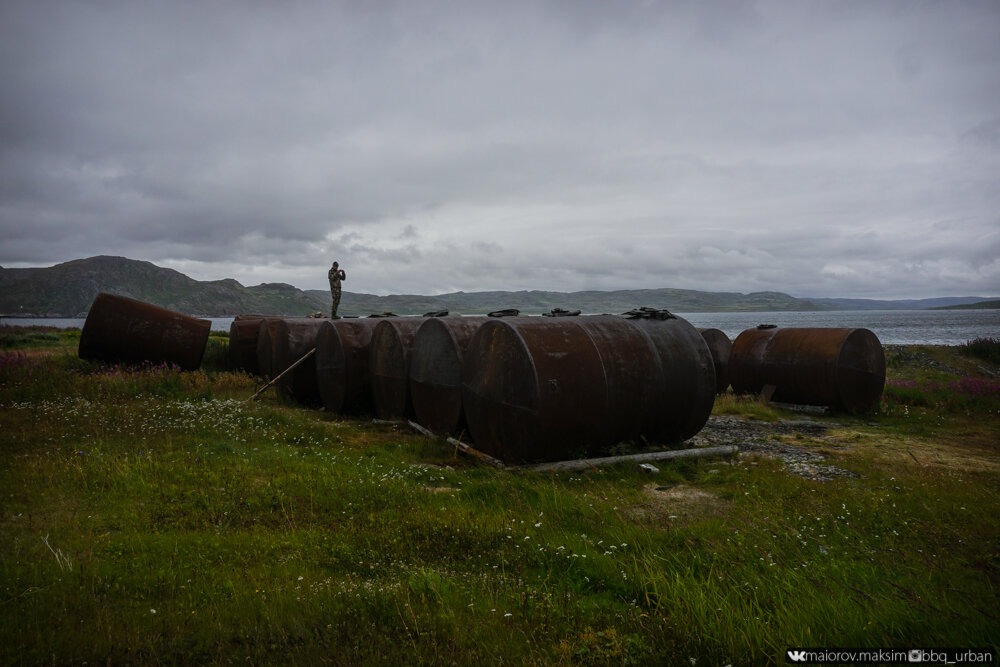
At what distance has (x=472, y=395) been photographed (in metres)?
8.38

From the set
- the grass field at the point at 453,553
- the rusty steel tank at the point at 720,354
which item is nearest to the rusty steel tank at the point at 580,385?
the grass field at the point at 453,553

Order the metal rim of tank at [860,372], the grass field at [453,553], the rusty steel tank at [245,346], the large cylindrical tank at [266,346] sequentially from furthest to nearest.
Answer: the rusty steel tank at [245,346] < the large cylindrical tank at [266,346] < the metal rim of tank at [860,372] < the grass field at [453,553]

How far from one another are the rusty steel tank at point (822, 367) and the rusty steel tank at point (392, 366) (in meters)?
9.45

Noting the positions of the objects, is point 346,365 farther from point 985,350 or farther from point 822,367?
point 985,350

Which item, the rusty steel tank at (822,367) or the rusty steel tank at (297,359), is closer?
the rusty steel tank at (822,367)

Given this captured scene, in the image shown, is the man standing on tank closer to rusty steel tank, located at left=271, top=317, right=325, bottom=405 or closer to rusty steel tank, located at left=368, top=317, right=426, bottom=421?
rusty steel tank, located at left=271, top=317, right=325, bottom=405

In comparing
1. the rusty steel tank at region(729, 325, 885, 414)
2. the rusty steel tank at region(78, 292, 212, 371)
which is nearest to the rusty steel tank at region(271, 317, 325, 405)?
the rusty steel tank at region(78, 292, 212, 371)

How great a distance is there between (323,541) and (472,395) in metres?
3.70

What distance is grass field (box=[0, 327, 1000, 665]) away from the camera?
10.5 feet

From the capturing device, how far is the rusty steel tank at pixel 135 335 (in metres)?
14.1

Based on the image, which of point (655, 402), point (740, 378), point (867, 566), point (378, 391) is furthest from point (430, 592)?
point (740, 378)

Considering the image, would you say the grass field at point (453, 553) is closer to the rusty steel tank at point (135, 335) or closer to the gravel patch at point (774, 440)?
the gravel patch at point (774, 440)

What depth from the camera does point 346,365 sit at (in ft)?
39.5

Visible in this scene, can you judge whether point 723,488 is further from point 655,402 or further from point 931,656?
point 931,656
